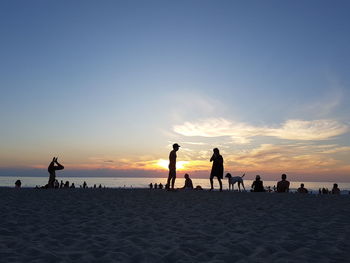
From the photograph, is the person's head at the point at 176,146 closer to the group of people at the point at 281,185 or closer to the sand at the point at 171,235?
the group of people at the point at 281,185

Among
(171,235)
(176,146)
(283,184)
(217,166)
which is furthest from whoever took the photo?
(283,184)

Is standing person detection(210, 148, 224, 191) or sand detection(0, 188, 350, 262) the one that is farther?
standing person detection(210, 148, 224, 191)

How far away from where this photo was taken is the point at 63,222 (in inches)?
362

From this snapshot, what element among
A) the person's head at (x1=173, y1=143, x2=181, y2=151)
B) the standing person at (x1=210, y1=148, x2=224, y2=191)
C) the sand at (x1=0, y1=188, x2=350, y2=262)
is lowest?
the sand at (x1=0, y1=188, x2=350, y2=262)

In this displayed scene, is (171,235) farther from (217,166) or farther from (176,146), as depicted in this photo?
(217,166)

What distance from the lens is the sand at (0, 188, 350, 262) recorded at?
6.02 metres

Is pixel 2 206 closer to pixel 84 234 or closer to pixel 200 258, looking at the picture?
pixel 84 234

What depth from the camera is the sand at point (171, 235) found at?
6.02m

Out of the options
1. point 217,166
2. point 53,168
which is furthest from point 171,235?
point 53,168

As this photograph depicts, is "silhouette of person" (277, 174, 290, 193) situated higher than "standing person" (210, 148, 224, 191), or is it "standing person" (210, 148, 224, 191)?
"standing person" (210, 148, 224, 191)

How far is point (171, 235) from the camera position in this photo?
25.0 feet

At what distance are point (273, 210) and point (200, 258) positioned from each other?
6.78 meters

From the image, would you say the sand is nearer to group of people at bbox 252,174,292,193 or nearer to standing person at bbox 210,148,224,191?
standing person at bbox 210,148,224,191

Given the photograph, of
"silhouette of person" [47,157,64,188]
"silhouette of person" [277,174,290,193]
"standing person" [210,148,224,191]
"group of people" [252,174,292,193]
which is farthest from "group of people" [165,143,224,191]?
"silhouette of person" [47,157,64,188]
